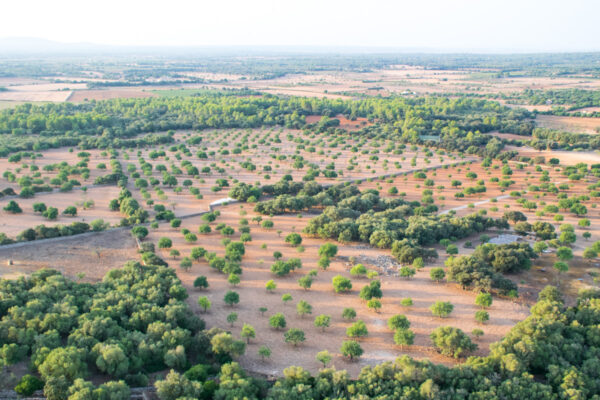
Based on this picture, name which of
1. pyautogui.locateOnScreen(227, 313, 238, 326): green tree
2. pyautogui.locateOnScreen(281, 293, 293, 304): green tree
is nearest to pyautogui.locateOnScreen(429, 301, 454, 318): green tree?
pyautogui.locateOnScreen(281, 293, 293, 304): green tree

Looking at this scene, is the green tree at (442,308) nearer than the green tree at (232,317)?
No

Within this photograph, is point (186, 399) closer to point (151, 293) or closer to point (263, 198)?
point (151, 293)

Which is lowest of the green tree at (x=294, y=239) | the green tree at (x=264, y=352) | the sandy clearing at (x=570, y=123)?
the green tree at (x=264, y=352)

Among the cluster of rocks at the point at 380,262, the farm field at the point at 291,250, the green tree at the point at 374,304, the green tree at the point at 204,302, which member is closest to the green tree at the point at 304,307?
the farm field at the point at 291,250

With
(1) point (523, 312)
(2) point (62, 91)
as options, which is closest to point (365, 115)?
(1) point (523, 312)

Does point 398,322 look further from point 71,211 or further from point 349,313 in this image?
point 71,211

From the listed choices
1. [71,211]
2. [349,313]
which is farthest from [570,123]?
[71,211]

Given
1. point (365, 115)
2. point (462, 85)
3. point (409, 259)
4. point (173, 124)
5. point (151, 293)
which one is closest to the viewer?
point (151, 293)

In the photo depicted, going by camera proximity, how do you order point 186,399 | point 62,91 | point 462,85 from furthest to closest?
point 462,85
point 62,91
point 186,399

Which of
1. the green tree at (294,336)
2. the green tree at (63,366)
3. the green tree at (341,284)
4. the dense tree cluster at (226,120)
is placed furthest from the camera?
the dense tree cluster at (226,120)

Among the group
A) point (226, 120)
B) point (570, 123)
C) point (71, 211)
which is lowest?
point (71, 211)

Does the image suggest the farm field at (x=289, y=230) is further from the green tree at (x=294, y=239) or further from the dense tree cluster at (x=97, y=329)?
the dense tree cluster at (x=97, y=329)
